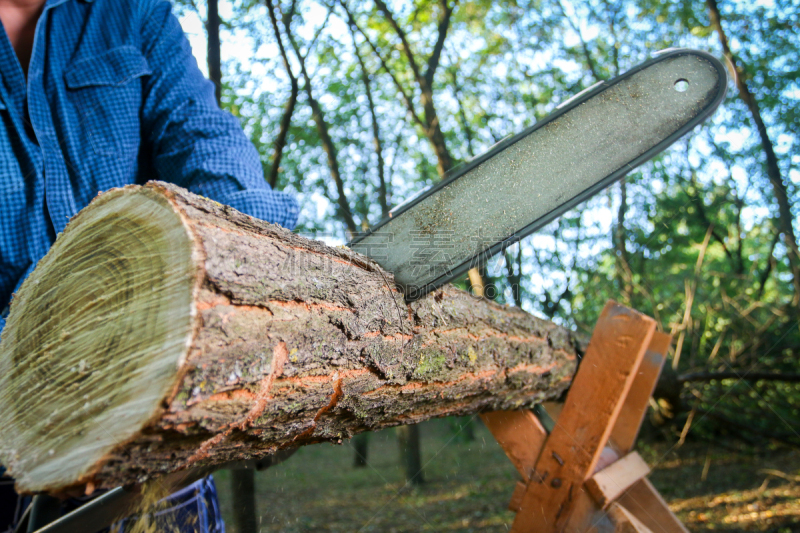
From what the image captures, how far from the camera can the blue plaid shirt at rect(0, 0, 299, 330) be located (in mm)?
1384

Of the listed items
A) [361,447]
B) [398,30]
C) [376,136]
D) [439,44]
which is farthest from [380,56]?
[361,447]

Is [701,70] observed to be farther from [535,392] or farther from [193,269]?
[193,269]

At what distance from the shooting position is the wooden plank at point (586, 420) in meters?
1.76

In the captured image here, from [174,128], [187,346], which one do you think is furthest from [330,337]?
[174,128]

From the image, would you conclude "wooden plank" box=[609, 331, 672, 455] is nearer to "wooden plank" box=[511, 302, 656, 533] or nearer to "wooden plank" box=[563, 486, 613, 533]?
"wooden plank" box=[511, 302, 656, 533]

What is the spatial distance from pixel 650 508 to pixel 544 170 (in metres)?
1.62

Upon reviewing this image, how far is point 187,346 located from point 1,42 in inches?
52.7

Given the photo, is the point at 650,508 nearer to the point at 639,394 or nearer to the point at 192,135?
the point at 639,394

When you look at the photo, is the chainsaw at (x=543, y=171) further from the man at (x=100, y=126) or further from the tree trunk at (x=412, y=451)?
the tree trunk at (x=412, y=451)

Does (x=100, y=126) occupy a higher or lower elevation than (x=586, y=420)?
higher

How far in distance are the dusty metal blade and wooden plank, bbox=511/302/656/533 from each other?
0.77 m

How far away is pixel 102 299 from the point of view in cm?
86

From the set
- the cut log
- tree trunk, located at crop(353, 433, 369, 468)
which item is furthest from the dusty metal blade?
tree trunk, located at crop(353, 433, 369, 468)

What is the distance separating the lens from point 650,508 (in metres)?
2.06
